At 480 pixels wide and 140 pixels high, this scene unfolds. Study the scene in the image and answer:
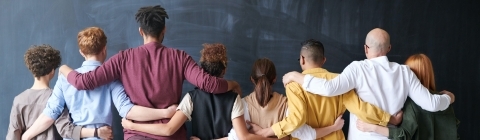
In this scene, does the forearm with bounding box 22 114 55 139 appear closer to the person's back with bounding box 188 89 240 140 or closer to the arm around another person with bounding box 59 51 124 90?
the arm around another person with bounding box 59 51 124 90

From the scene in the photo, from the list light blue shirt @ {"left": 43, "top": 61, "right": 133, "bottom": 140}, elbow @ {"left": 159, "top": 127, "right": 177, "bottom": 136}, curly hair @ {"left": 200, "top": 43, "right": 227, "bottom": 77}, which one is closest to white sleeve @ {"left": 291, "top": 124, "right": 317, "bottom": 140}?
curly hair @ {"left": 200, "top": 43, "right": 227, "bottom": 77}

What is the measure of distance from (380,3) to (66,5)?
209 cm

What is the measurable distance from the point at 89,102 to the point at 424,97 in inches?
68.4

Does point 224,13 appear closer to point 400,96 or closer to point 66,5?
point 66,5

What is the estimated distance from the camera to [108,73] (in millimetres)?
2383

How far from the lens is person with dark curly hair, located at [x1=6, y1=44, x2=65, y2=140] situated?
2.61m

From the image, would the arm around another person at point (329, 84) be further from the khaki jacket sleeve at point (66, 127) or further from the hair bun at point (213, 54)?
Result: the khaki jacket sleeve at point (66, 127)

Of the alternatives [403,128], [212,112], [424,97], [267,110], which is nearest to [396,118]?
[403,128]

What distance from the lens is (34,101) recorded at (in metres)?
2.62

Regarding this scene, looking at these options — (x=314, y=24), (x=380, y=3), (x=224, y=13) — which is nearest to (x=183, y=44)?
(x=224, y=13)

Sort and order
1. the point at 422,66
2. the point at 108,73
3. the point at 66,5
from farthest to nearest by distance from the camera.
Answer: the point at 66,5, the point at 422,66, the point at 108,73

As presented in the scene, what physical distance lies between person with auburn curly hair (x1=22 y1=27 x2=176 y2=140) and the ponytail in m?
0.45

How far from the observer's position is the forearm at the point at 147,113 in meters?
2.39

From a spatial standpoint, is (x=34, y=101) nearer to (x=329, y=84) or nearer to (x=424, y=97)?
(x=329, y=84)
